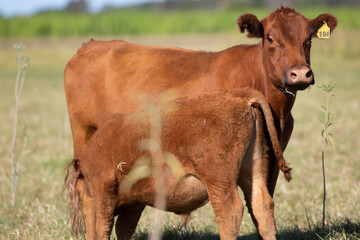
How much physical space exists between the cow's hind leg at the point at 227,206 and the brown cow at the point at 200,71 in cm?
86

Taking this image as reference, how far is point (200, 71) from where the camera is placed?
4.62 metres

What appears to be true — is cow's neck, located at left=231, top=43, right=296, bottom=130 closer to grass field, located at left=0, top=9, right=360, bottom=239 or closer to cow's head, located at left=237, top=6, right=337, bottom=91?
cow's head, located at left=237, top=6, right=337, bottom=91

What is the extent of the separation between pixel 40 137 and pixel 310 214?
6.36 m

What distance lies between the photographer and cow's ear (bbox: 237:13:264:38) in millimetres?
4426

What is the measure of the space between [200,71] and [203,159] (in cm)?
129

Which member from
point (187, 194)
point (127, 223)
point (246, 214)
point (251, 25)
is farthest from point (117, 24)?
point (187, 194)

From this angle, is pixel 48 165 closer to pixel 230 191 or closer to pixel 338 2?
pixel 230 191

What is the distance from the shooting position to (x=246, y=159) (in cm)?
380

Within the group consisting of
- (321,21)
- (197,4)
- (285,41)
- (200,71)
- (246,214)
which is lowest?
(197,4)

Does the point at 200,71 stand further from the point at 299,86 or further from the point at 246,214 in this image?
the point at 246,214

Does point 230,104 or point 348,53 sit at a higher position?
point 230,104

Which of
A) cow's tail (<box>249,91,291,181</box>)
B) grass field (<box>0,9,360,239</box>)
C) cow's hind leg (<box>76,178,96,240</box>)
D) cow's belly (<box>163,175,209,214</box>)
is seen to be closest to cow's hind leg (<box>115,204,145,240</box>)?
cow's hind leg (<box>76,178,96,240</box>)

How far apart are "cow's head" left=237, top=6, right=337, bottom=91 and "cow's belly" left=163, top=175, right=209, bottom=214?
106cm

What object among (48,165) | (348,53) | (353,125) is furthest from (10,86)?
(348,53)
